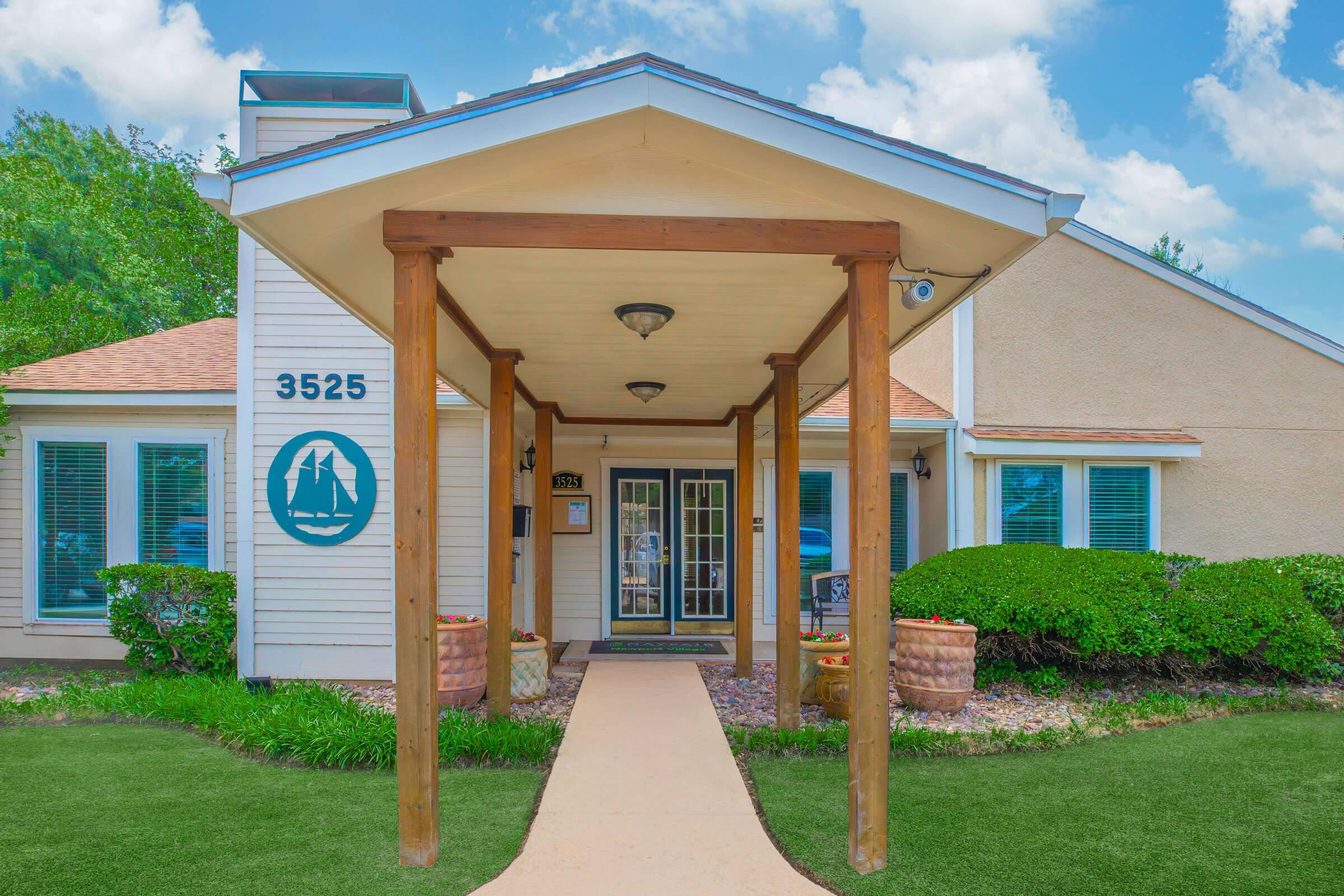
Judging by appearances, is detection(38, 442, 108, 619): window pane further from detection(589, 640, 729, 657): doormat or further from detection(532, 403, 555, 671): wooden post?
detection(589, 640, 729, 657): doormat

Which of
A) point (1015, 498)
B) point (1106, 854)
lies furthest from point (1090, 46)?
point (1106, 854)

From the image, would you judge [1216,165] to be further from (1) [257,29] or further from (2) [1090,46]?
(1) [257,29]

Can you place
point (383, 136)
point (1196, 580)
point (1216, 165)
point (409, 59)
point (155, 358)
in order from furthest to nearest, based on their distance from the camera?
1. point (1216, 165)
2. point (409, 59)
3. point (155, 358)
4. point (1196, 580)
5. point (383, 136)

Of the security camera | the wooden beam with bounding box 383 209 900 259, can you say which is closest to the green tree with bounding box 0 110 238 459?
the wooden beam with bounding box 383 209 900 259

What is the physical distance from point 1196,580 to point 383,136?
7.05 metres

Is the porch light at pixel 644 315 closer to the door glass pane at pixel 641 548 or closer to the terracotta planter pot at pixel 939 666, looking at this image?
the terracotta planter pot at pixel 939 666

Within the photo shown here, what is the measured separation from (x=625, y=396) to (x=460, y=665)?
8.80ft

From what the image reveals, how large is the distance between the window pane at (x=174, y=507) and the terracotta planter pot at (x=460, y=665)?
3.31 meters

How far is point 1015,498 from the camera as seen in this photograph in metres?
9.06

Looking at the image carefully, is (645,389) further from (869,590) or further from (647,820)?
(869,590)

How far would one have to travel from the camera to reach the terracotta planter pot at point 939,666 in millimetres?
6297

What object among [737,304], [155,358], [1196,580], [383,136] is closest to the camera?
[383,136]

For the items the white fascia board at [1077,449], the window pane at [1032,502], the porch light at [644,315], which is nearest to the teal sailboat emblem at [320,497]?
the porch light at [644,315]

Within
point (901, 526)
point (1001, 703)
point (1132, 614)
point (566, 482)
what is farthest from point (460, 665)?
point (901, 526)
